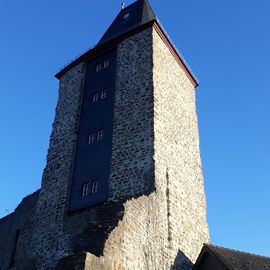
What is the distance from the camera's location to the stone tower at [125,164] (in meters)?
10.4

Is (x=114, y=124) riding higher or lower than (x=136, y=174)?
higher

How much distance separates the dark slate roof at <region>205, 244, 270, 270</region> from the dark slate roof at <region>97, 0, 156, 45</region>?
8939 millimetres

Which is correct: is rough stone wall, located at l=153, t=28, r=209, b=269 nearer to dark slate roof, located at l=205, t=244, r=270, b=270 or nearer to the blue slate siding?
dark slate roof, located at l=205, t=244, r=270, b=270

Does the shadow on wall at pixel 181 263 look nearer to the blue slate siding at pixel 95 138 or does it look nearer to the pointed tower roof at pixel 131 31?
the blue slate siding at pixel 95 138

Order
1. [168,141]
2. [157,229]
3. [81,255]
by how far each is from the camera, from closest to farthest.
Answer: [81,255]
[157,229]
[168,141]

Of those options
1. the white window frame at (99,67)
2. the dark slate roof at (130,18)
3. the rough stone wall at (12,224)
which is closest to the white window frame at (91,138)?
the white window frame at (99,67)

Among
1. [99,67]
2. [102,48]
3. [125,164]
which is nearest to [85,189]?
[125,164]

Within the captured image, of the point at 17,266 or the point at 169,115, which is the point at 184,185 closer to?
the point at 169,115

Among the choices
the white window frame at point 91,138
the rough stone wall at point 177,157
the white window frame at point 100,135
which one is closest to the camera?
the rough stone wall at point 177,157

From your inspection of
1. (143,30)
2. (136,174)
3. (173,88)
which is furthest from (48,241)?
(143,30)

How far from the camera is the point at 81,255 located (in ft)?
25.4

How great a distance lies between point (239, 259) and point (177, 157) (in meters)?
3.94

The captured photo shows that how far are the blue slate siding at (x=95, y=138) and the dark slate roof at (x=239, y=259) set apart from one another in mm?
3539

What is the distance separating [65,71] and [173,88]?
15.5 ft
